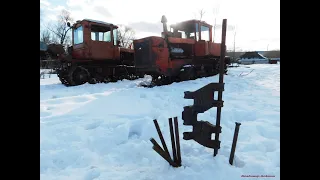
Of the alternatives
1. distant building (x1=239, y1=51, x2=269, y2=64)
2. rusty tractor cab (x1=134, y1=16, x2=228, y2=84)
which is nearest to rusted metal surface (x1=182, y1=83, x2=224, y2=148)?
rusty tractor cab (x1=134, y1=16, x2=228, y2=84)

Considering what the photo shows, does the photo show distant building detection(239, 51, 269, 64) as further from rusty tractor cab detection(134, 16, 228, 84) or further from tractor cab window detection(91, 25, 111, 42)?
tractor cab window detection(91, 25, 111, 42)

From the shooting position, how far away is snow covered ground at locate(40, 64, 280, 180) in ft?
7.84

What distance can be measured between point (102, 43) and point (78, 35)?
1.09m

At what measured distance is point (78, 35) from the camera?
1020cm

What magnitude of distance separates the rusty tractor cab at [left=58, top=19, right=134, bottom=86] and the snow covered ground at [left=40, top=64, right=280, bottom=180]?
15.2ft

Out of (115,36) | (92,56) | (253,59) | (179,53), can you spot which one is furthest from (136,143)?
(253,59)

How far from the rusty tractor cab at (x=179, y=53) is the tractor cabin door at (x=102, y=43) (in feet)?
6.96

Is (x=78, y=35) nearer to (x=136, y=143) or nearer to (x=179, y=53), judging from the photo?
(x=179, y=53)
